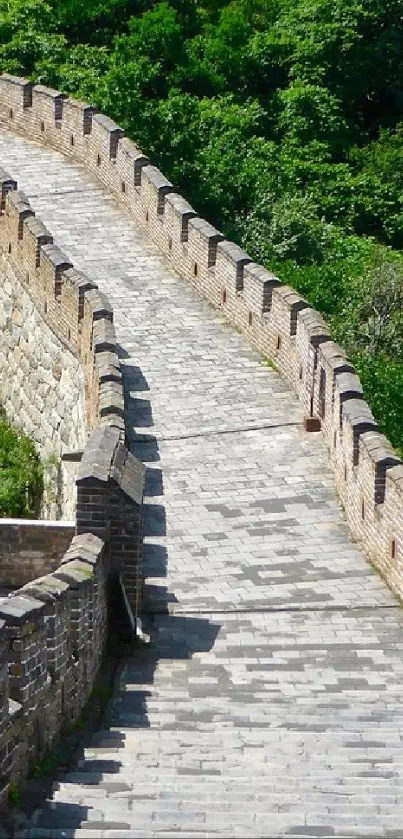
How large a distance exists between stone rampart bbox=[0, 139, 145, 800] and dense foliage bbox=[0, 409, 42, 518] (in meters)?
0.23

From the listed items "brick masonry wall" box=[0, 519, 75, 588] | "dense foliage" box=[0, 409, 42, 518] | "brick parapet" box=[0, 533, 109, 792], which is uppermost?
"brick parapet" box=[0, 533, 109, 792]

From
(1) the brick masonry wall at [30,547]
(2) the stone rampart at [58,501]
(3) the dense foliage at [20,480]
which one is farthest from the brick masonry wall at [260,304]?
(3) the dense foliage at [20,480]

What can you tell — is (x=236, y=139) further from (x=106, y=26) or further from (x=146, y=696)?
(x=146, y=696)

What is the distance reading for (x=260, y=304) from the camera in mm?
23250

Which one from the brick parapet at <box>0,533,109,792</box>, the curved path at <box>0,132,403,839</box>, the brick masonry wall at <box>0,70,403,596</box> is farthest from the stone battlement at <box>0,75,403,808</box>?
the brick parapet at <box>0,533,109,792</box>

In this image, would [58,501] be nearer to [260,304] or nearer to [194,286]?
[260,304]

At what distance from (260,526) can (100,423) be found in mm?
1582

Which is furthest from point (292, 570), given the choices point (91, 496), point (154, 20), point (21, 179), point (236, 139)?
point (154, 20)

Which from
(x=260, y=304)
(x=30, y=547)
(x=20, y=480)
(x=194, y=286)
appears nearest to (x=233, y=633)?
(x=30, y=547)

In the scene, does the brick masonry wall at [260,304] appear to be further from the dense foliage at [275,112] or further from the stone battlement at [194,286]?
the dense foliage at [275,112]

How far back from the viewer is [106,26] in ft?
127

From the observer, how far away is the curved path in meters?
12.6

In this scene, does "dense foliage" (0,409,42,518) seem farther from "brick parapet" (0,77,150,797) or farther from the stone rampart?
"brick parapet" (0,77,150,797)

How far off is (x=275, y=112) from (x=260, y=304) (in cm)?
1499
